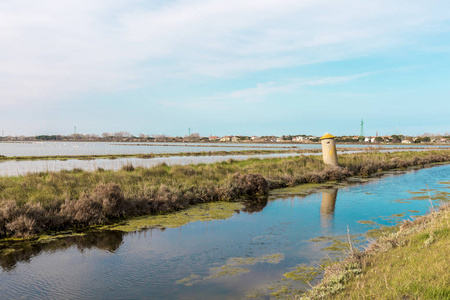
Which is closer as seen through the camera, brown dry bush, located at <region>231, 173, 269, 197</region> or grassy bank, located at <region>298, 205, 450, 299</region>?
grassy bank, located at <region>298, 205, 450, 299</region>

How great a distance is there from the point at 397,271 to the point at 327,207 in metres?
9.10

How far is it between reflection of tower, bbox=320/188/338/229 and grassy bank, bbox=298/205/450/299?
412 cm

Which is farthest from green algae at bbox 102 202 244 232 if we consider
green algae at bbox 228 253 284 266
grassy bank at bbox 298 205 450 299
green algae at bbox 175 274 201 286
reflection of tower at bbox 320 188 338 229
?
grassy bank at bbox 298 205 450 299

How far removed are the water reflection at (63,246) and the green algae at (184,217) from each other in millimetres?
806

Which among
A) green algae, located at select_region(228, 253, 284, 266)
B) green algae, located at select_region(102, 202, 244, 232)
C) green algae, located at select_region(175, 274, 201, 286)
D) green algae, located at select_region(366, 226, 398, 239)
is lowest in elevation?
green algae, located at select_region(366, 226, 398, 239)

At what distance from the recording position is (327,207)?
559 inches

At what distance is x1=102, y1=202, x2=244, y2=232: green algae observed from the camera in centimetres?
1111

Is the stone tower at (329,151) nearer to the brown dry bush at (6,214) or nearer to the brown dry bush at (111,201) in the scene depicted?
the brown dry bush at (111,201)

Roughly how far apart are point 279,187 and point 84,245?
1306cm

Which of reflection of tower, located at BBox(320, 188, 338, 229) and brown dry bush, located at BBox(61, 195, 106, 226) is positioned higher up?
brown dry bush, located at BBox(61, 195, 106, 226)

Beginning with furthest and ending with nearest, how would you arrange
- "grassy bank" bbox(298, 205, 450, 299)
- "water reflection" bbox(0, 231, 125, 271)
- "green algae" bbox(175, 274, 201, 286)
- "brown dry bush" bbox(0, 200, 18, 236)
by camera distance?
"brown dry bush" bbox(0, 200, 18, 236) → "water reflection" bbox(0, 231, 125, 271) → "green algae" bbox(175, 274, 201, 286) → "grassy bank" bbox(298, 205, 450, 299)

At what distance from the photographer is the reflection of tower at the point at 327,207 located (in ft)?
37.9

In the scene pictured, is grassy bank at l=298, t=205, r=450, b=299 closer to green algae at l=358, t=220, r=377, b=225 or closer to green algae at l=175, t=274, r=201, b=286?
green algae at l=175, t=274, r=201, b=286

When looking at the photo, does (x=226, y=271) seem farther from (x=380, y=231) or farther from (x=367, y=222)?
(x=367, y=222)
